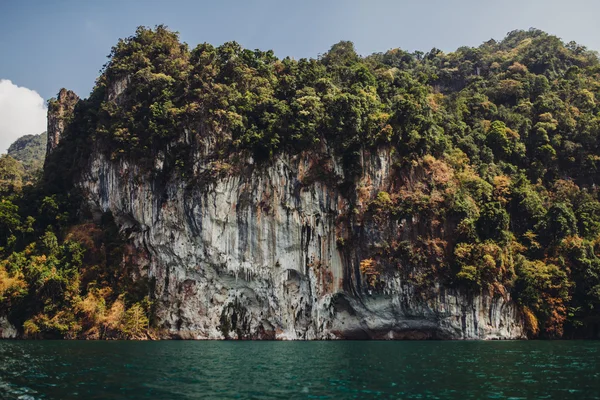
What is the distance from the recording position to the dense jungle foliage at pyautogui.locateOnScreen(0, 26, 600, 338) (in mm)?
43219

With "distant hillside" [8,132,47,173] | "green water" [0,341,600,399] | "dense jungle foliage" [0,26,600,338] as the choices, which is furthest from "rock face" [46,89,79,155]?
"distant hillside" [8,132,47,173]

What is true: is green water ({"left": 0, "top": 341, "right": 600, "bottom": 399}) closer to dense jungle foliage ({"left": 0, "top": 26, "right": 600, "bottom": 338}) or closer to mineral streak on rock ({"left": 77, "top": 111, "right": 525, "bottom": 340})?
dense jungle foliage ({"left": 0, "top": 26, "right": 600, "bottom": 338})

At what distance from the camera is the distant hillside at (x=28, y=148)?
11918 cm

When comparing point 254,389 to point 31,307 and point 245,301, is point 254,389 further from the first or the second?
point 31,307

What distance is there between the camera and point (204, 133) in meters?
46.8

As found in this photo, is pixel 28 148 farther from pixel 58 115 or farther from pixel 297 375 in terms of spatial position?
pixel 297 375

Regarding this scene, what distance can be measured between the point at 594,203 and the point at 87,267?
161 feet

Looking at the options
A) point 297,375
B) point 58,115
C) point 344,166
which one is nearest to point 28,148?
point 58,115

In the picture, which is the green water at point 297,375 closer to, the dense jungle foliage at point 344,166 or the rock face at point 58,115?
the dense jungle foliage at point 344,166

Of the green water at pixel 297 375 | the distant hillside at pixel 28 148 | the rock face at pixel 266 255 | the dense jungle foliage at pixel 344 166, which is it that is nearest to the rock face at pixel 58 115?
the dense jungle foliage at pixel 344 166

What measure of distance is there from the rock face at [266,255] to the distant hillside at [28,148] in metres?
84.2

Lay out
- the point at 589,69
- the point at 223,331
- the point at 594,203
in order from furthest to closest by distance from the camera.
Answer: the point at 589,69 → the point at 594,203 → the point at 223,331

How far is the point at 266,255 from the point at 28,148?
105335mm

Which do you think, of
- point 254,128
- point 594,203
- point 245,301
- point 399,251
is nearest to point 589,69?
point 594,203
